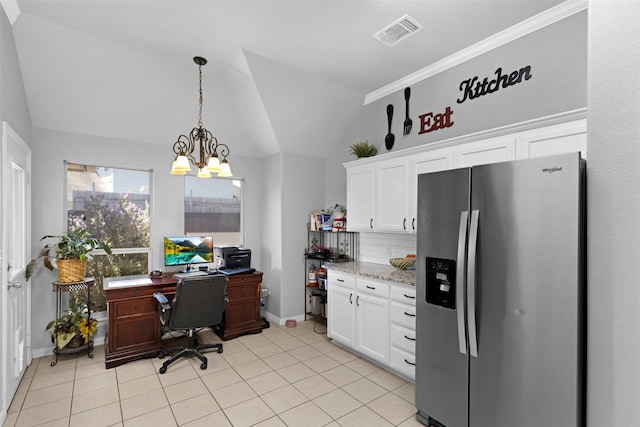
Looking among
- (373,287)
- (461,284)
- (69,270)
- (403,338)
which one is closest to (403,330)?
(403,338)

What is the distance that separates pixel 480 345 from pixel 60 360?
4.02 meters

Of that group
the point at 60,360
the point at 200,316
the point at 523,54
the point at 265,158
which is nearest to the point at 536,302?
the point at 523,54

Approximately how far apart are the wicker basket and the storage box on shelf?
2.67m

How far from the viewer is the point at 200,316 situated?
3.22 m

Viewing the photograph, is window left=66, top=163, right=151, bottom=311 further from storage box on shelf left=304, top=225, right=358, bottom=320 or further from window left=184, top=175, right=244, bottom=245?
storage box on shelf left=304, top=225, right=358, bottom=320

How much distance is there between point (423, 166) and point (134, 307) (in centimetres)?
335

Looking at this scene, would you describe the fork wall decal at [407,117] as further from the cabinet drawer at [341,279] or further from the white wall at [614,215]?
the white wall at [614,215]

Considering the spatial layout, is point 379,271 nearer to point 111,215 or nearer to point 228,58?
point 228,58

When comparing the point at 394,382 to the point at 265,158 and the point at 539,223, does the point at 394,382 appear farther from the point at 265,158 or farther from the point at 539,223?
the point at 265,158

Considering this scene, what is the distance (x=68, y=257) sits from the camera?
3.28m

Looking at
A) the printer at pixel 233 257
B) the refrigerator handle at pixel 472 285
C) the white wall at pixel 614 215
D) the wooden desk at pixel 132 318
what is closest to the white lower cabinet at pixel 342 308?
the printer at pixel 233 257

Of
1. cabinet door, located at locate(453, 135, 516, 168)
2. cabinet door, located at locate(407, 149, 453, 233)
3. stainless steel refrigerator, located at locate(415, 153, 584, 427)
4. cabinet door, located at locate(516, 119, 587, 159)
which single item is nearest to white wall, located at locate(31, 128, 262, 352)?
cabinet door, located at locate(407, 149, 453, 233)

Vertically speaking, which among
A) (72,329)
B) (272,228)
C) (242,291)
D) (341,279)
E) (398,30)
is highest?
(398,30)

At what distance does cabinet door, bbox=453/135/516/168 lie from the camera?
2.52 m
